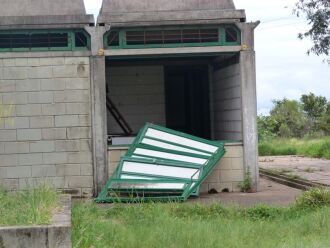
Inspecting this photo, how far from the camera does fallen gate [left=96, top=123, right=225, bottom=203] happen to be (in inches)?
488

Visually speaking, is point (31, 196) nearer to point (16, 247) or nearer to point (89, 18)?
point (16, 247)

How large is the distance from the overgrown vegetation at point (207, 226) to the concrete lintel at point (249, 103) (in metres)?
3.49

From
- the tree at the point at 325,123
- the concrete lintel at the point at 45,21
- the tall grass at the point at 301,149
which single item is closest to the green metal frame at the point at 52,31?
the concrete lintel at the point at 45,21

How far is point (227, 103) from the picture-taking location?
50.5 ft

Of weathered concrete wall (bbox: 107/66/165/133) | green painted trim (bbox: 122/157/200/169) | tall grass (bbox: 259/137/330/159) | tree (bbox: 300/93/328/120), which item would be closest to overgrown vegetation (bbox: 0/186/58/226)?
green painted trim (bbox: 122/157/200/169)

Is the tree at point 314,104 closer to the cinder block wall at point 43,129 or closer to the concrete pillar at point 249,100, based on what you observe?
the concrete pillar at point 249,100

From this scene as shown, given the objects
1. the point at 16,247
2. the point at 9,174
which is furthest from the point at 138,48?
the point at 16,247

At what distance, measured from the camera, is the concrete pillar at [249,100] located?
13734 mm

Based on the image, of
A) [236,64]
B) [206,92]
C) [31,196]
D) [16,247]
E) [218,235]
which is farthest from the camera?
[206,92]

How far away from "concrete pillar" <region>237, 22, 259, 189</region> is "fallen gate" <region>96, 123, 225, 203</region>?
70cm

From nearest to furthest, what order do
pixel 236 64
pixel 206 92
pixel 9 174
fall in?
1. pixel 9 174
2. pixel 236 64
3. pixel 206 92

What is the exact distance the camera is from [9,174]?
13.3m

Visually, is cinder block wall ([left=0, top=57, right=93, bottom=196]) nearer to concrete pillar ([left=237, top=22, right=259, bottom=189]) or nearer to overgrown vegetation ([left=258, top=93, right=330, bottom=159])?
concrete pillar ([left=237, top=22, right=259, bottom=189])

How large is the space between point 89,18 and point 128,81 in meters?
4.60
